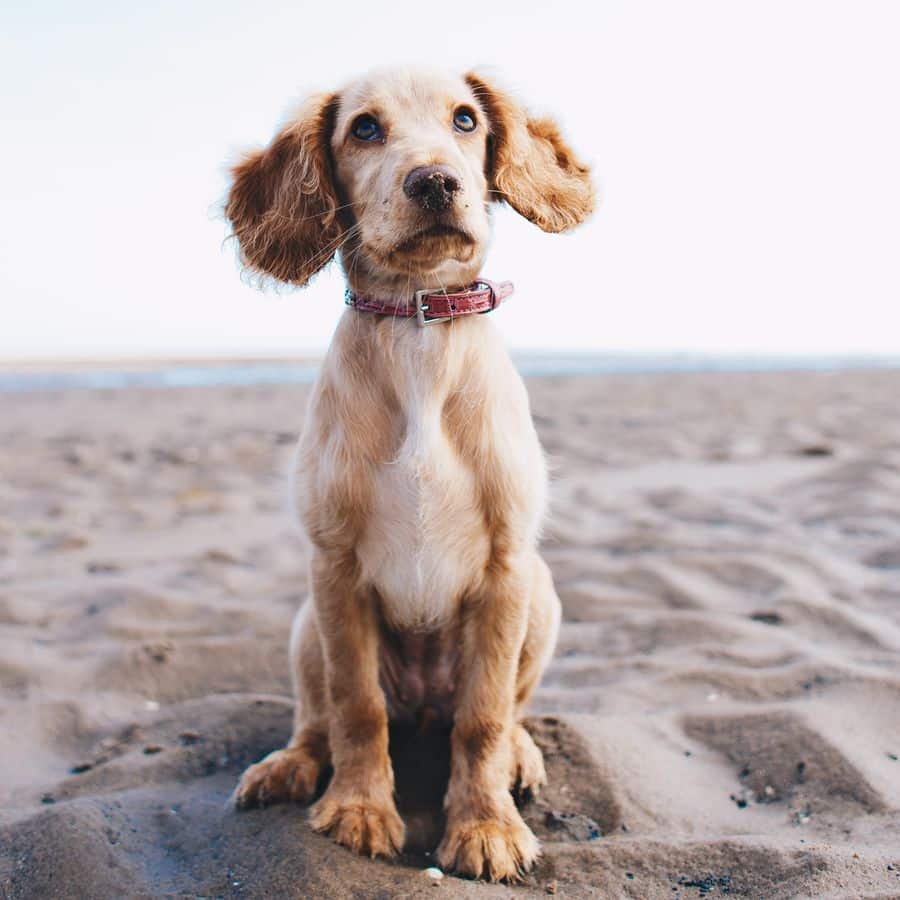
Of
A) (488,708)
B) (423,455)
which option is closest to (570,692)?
(488,708)

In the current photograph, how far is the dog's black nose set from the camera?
1.97 m

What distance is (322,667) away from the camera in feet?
8.38

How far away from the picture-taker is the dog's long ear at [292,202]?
234 centimetres

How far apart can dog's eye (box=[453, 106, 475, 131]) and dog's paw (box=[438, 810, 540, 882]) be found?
1.77 metres

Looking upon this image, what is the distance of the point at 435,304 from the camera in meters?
A: 2.24

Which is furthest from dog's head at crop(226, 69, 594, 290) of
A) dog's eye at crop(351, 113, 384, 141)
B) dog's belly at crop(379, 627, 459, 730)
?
dog's belly at crop(379, 627, 459, 730)

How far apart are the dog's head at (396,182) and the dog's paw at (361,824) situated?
1304 mm

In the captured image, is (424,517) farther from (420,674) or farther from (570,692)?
(570,692)

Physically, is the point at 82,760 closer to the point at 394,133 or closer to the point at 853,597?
the point at 394,133

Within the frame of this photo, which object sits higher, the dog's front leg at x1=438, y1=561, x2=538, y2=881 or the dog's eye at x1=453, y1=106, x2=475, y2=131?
the dog's eye at x1=453, y1=106, x2=475, y2=131

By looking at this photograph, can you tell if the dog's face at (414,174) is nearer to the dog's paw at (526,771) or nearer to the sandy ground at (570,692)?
the dog's paw at (526,771)

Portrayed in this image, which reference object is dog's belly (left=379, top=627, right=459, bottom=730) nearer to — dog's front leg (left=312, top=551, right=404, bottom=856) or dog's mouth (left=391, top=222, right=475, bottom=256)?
dog's front leg (left=312, top=551, right=404, bottom=856)

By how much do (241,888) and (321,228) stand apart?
159 cm

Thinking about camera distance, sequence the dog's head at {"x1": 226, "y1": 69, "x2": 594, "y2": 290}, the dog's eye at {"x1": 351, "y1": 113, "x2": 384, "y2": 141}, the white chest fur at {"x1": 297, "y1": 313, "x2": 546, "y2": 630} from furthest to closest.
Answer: the dog's eye at {"x1": 351, "y1": 113, "x2": 384, "y2": 141} → the white chest fur at {"x1": 297, "y1": 313, "x2": 546, "y2": 630} → the dog's head at {"x1": 226, "y1": 69, "x2": 594, "y2": 290}
